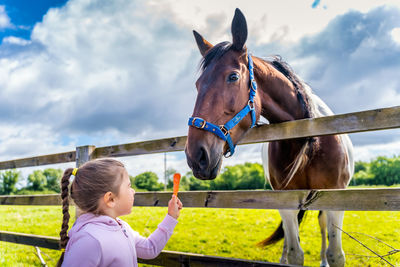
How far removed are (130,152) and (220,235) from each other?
4182 mm

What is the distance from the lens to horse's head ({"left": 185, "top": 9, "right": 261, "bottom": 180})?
2.09 m

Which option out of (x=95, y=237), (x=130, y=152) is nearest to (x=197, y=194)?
(x=130, y=152)

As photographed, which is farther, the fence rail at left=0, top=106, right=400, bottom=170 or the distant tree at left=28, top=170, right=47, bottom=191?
the distant tree at left=28, top=170, right=47, bottom=191

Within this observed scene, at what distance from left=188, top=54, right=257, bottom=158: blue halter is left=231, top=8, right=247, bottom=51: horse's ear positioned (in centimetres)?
16

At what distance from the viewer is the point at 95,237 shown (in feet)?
4.71

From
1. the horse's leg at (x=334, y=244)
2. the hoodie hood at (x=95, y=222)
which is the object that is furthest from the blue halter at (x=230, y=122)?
the horse's leg at (x=334, y=244)

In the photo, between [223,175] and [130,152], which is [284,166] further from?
[223,175]

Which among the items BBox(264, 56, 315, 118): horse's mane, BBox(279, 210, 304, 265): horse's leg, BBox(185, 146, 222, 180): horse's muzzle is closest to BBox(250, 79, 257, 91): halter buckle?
BBox(264, 56, 315, 118): horse's mane

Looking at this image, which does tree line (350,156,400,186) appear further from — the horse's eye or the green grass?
the horse's eye

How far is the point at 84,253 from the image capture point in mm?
1388

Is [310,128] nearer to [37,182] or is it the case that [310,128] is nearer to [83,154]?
[83,154]

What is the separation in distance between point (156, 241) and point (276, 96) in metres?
1.67

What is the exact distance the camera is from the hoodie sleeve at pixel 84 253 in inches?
54.0

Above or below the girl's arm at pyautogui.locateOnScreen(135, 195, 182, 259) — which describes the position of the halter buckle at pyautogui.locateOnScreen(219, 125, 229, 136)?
above
